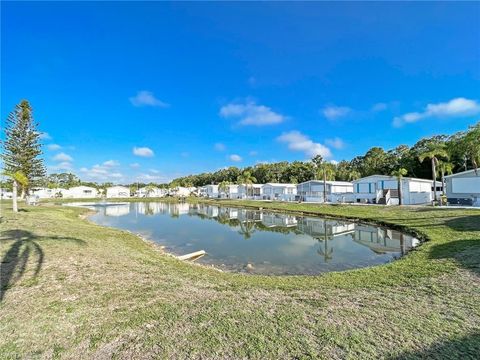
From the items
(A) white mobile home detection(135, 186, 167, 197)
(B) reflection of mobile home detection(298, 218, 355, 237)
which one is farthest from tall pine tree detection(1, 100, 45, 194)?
(A) white mobile home detection(135, 186, 167, 197)

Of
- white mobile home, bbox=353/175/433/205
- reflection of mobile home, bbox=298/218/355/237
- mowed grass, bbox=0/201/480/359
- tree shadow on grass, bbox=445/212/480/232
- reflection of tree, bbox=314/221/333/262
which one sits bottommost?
reflection of tree, bbox=314/221/333/262

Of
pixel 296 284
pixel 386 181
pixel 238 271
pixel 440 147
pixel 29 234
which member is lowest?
pixel 238 271

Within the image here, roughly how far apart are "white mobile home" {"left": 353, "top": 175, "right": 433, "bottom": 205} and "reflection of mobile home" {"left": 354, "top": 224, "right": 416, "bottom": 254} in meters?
13.7

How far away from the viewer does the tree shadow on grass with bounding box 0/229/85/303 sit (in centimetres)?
561

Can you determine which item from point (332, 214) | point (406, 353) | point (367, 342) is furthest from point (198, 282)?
point (332, 214)

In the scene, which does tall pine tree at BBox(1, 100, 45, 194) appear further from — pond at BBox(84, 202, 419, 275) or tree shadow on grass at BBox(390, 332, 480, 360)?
tree shadow on grass at BBox(390, 332, 480, 360)

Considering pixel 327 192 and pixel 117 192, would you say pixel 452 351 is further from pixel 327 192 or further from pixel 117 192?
pixel 117 192

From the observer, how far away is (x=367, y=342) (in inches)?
131

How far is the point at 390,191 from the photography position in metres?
29.9

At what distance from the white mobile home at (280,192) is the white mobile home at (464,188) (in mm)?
23751

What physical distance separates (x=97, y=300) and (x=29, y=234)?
27.4 feet

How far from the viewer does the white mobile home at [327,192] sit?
36.0m

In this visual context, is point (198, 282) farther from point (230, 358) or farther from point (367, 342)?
point (367, 342)

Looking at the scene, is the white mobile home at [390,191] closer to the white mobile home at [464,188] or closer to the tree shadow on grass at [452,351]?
the white mobile home at [464,188]
